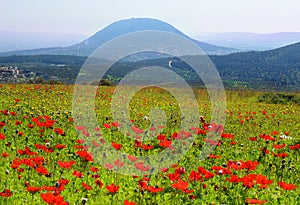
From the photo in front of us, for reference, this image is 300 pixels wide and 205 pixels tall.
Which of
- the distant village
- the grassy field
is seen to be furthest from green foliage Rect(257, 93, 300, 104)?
the distant village

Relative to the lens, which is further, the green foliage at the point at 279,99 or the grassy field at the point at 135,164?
the green foliage at the point at 279,99

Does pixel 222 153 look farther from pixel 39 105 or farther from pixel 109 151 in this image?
pixel 39 105

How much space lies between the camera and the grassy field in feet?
18.1

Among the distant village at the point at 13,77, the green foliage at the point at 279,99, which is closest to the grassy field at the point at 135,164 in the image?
the green foliage at the point at 279,99

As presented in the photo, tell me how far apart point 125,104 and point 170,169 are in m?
8.73

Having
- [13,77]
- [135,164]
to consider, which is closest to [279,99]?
[135,164]

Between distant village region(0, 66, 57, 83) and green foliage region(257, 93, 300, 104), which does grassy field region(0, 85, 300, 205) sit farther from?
distant village region(0, 66, 57, 83)

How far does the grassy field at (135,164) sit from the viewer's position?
5527 millimetres

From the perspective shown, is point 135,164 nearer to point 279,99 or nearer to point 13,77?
point 279,99

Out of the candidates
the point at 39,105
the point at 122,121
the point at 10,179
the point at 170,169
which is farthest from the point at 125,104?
the point at 10,179

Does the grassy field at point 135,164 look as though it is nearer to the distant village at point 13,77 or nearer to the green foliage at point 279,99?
the green foliage at point 279,99

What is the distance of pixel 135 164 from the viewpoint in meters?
5.88

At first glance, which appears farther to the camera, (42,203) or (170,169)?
(170,169)

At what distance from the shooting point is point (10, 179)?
6230 mm
